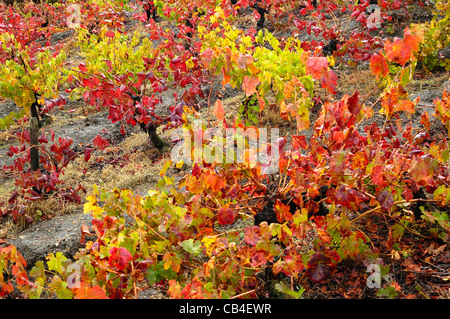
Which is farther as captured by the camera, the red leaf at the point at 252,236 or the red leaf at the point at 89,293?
the red leaf at the point at 252,236

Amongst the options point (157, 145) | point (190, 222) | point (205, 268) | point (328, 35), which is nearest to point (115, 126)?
point (157, 145)

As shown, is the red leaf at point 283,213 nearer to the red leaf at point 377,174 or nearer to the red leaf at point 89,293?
the red leaf at point 377,174

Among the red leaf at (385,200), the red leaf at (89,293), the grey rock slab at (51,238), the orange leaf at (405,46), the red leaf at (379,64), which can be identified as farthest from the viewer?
the grey rock slab at (51,238)

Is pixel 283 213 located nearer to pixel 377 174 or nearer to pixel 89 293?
pixel 377 174

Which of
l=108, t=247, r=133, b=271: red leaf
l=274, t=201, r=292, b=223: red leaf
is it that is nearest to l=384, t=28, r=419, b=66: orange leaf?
l=274, t=201, r=292, b=223: red leaf

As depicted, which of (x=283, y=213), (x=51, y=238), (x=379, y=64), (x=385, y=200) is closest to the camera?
(x=379, y=64)

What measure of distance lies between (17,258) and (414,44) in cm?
173

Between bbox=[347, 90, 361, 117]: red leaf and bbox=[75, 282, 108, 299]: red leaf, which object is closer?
bbox=[75, 282, 108, 299]: red leaf

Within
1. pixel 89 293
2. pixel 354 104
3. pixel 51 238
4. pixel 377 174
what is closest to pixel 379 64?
pixel 354 104

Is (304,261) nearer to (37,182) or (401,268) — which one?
(401,268)

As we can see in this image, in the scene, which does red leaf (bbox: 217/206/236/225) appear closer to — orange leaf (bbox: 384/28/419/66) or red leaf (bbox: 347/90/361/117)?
red leaf (bbox: 347/90/361/117)

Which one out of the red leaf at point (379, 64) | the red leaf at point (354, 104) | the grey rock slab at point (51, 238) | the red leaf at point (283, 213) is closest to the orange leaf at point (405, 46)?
the red leaf at point (379, 64)

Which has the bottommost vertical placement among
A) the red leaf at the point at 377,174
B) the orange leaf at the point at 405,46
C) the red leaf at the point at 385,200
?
the red leaf at the point at 385,200

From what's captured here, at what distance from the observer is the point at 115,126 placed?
5270 mm
